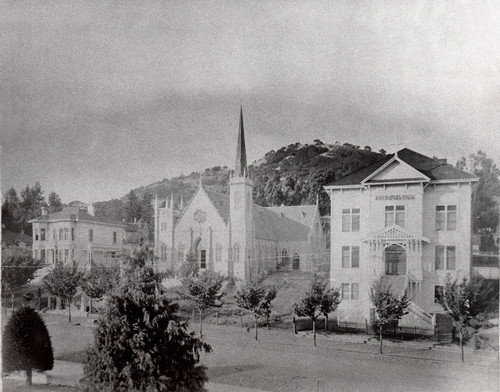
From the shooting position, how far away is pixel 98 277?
6.26 metres

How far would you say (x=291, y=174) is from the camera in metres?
5.60

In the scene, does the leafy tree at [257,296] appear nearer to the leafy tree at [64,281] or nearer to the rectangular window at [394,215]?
the rectangular window at [394,215]

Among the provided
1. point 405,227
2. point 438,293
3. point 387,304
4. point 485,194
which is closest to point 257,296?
point 387,304

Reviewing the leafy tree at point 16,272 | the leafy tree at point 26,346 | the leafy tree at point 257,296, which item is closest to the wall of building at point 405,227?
the leafy tree at point 257,296

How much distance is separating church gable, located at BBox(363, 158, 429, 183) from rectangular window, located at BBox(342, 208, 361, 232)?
429 millimetres

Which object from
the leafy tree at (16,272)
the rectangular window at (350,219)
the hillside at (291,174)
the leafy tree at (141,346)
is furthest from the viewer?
the leafy tree at (16,272)

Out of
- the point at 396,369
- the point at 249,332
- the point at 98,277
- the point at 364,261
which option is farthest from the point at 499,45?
the point at 98,277

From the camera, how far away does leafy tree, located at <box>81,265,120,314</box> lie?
609cm

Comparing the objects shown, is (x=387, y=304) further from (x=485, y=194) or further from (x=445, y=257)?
(x=485, y=194)

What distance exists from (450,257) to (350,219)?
1169 mm

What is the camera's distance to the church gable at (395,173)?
→ 17.1 ft

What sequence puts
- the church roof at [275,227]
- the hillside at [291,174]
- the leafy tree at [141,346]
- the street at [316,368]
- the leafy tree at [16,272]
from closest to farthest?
1. the leafy tree at [141,346]
2. the street at [316,368]
3. the hillside at [291,174]
4. the church roof at [275,227]
5. the leafy tree at [16,272]

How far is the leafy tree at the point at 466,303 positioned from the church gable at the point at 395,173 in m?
1.17

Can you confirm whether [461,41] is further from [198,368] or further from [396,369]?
[198,368]
